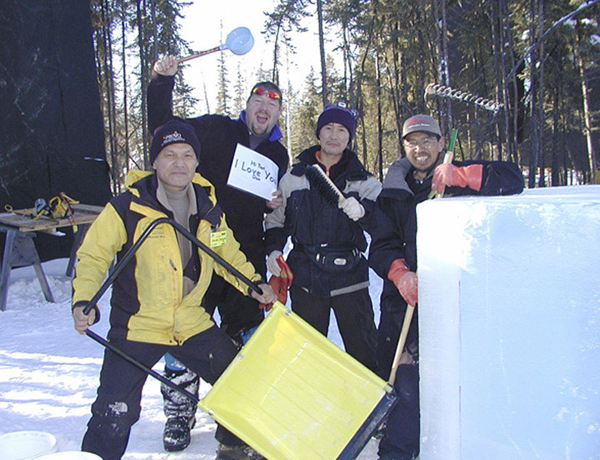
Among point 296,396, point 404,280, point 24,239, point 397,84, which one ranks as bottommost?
point 296,396

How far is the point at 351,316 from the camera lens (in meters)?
2.82

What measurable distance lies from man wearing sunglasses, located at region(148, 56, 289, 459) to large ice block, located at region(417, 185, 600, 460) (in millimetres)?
1508

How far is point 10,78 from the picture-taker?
7.03 m

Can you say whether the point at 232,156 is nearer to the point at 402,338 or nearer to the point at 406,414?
the point at 402,338

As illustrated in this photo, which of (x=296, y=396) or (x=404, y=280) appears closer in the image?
(x=296, y=396)

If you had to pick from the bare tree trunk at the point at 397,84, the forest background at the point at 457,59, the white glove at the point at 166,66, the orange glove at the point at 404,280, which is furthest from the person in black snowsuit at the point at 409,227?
the bare tree trunk at the point at 397,84

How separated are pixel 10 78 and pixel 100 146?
180 cm

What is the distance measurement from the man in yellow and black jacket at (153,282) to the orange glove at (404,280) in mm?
665

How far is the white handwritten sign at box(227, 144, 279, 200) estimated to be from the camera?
2.92 m

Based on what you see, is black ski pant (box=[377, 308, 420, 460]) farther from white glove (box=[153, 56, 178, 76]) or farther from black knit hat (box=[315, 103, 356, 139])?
white glove (box=[153, 56, 178, 76])

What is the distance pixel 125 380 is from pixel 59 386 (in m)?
1.57

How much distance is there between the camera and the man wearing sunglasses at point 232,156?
9.76ft

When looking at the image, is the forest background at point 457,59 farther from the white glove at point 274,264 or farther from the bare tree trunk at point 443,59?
the white glove at point 274,264

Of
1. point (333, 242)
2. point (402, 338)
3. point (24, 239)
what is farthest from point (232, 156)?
point (24, 239)
